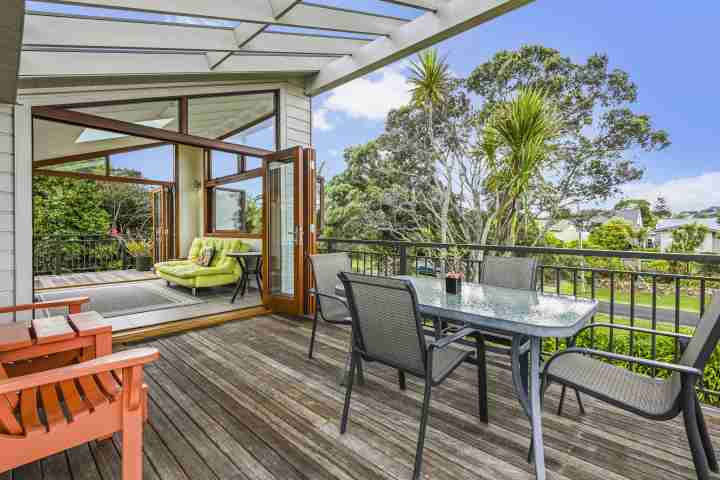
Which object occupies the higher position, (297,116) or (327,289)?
(297,116)

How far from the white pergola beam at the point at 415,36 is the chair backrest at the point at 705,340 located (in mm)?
2704

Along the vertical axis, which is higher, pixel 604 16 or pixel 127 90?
pixel 604 16

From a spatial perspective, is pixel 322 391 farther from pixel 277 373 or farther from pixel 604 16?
pixel 604 16

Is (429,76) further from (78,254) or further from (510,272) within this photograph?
(78,254)

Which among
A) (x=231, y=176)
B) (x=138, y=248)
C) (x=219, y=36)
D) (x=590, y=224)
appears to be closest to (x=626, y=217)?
(x=590, y=224)

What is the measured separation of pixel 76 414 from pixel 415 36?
390cm

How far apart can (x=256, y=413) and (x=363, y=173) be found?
35.5ft

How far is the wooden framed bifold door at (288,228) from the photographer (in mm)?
4305

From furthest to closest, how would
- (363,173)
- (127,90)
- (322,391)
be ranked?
(363,173), (127,90), (322,391)

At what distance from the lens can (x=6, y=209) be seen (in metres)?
3.04

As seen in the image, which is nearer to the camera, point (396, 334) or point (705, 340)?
point (705, 340)

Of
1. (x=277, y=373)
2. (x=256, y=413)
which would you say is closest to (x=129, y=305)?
(x=277, y=373)

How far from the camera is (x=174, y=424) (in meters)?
2.03

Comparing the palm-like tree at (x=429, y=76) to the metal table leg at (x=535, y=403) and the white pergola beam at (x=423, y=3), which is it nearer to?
the white pergola beam at (x=423, y=3)
